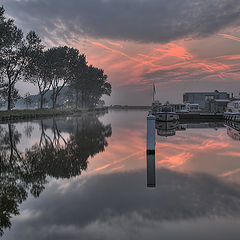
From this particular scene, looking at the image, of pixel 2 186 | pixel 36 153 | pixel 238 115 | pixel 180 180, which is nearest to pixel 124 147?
pixel 36 153

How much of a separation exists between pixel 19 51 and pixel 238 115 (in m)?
52.0

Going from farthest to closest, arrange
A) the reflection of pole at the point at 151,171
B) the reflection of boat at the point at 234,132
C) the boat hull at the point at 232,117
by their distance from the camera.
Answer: the boat hull at the point at 232,117
the reflection of boat at the point at 234,132
the reflection of pole at the point at 151,171

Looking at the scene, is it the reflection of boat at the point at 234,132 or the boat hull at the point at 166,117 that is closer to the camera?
the reflection of boat at the point at 234,132

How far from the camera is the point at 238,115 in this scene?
47.5 m

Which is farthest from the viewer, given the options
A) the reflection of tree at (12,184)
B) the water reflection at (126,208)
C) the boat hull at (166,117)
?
the boat hull at (166,117)

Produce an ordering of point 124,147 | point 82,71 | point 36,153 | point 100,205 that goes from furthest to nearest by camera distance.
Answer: point 82,71, point 124,147, point 36,153, point 100,205

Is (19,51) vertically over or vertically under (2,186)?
over

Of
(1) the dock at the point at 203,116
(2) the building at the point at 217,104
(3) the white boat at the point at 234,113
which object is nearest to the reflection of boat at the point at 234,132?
(3) the white boat at the point at 234,113

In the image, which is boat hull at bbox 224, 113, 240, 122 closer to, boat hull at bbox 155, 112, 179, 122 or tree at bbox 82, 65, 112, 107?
boat hull at bbox 155, 112, 179, 122

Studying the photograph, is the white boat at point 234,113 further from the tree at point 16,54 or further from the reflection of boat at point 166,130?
the tree at point 16,54

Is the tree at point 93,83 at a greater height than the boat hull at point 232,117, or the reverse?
the tree at point 93,83

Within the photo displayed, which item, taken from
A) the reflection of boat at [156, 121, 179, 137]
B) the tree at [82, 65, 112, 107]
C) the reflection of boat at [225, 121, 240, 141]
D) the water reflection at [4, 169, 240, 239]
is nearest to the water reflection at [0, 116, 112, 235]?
the water reflection at [4, 169, 240, 239]

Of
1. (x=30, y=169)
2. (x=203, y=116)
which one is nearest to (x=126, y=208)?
(x=30, y=169)

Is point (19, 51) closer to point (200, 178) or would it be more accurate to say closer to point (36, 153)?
point (36, 153)
